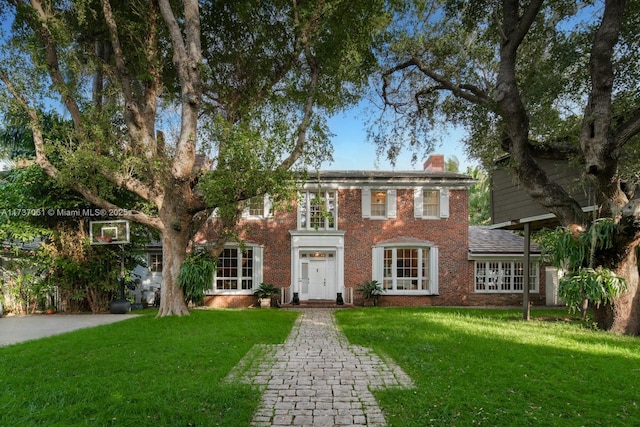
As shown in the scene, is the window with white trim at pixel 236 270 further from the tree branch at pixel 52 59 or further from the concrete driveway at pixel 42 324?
the tree branch at pixel 52 59

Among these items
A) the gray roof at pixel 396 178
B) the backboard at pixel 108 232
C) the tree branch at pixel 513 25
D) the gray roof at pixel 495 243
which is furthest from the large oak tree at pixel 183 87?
the gray roof at pixel 495 243

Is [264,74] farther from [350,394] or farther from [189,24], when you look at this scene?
[350,394]

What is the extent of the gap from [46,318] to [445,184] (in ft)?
48.9

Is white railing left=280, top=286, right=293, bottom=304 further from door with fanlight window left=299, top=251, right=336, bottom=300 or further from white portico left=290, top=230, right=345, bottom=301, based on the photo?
door with fanlight window left=299, top=251, right=336, bottom=300

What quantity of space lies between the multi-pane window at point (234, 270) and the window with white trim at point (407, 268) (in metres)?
5.36

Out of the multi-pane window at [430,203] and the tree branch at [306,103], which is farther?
the multi-pane window at [430,203]

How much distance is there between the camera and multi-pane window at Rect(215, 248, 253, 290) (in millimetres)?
15953

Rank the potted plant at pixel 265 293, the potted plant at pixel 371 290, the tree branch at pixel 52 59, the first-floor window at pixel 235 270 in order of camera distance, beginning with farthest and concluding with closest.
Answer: the first-floor window at pixel 235 270 → the potted plant at pixel 371 290 → the potted plant at pixel 265 293 → the tree branch at pixel 52 59

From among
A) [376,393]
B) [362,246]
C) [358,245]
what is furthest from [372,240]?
[376,393]

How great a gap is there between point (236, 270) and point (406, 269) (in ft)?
23.8

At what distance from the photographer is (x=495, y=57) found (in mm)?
11164

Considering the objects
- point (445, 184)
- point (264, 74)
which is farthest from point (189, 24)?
point (445, 184)

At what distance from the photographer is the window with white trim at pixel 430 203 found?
52.7 feet

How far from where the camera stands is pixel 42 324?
9883mm
